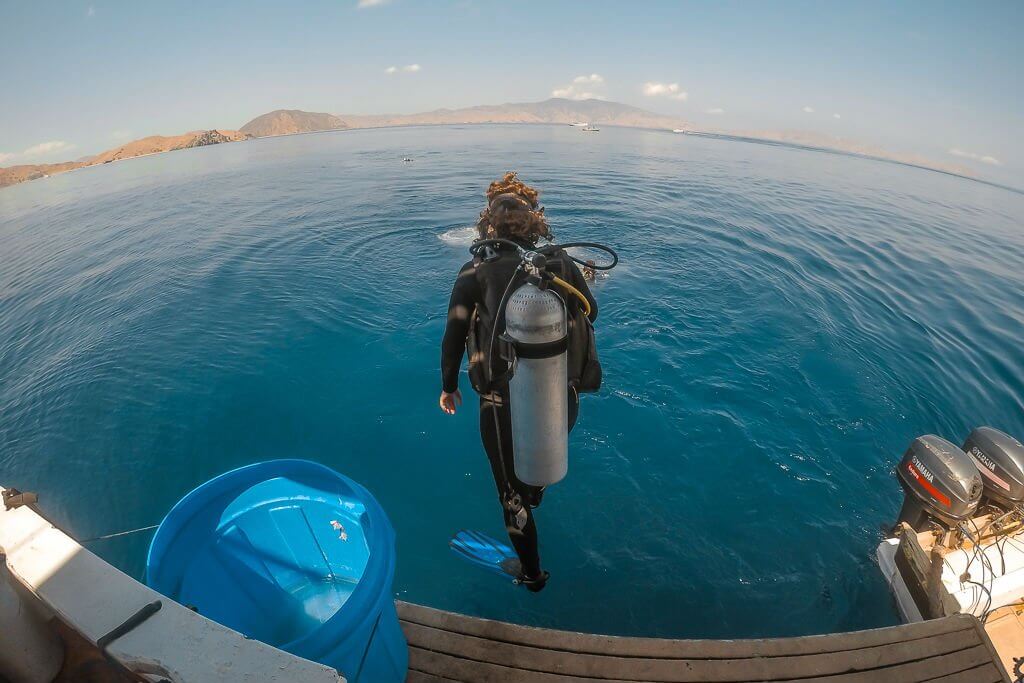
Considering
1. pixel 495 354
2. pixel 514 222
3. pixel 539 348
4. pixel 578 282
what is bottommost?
pixel 495 354

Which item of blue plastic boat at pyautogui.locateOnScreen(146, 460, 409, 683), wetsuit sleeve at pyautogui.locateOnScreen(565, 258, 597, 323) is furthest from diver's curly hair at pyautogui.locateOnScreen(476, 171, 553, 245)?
blue plastic boat at pyautogui.locateOnScreen(146, 460, 409, 683)

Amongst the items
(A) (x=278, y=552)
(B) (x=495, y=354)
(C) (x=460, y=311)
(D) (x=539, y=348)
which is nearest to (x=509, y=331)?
(D) (x=539, y=348)

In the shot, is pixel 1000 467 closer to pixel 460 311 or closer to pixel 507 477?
pixel 507 477

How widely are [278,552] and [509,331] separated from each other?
1.87 m

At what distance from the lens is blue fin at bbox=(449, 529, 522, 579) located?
3.67m

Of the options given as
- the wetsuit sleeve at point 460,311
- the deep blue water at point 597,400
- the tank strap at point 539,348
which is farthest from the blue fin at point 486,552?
the tank strap at point 539,348

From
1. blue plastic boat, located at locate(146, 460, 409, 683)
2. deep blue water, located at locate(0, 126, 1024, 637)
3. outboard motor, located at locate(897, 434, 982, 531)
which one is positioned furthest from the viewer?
deep blue water, located at locate(0, 126, 1024, 637)

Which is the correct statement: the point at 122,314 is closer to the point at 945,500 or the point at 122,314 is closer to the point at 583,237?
the point at 583,237

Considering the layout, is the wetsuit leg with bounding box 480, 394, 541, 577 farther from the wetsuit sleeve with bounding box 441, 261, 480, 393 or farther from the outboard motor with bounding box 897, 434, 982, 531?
the outboard motor with bounding box 897, 434, 982, 531

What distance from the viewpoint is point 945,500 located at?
3.44 m

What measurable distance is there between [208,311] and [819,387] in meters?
11.1

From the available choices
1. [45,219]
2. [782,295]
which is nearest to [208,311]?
[782,295]

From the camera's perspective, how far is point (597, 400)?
19.3 ft

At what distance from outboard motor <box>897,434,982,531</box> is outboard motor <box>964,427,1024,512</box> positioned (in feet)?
0.76
